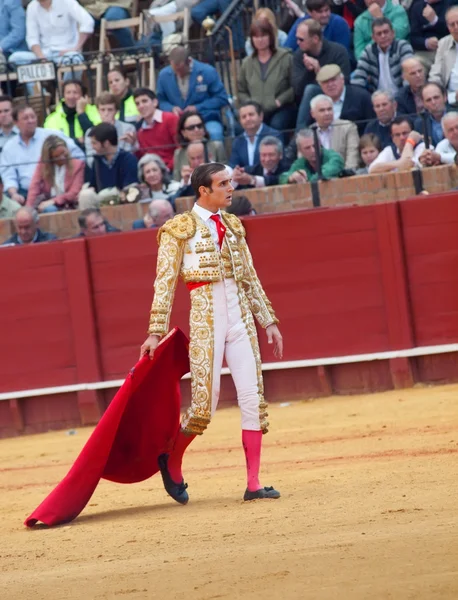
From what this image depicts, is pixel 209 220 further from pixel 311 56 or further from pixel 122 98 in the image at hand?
pixel 122 98

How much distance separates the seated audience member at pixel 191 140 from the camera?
35.9 feet

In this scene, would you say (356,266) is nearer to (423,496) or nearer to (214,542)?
(423,496)

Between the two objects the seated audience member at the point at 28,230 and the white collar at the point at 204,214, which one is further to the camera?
the seated audience member at the point at 28,230

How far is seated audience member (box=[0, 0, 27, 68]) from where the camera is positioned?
13922 millimetres

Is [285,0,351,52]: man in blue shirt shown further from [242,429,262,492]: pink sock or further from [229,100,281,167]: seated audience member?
[242,429,262,492]: pink sock

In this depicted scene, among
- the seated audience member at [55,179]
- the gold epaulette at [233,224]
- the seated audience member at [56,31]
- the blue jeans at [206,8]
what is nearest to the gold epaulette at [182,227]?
the gold epaulette at [233,224]

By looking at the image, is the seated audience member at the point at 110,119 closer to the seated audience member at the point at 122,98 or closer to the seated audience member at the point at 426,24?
the seated audience member at the point at 122,98

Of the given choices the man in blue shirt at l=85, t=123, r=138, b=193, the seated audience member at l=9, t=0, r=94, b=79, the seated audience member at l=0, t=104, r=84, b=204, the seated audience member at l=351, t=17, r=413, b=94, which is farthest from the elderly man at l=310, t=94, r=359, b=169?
the seated audience member at l=9, t=0, r=94, b=79

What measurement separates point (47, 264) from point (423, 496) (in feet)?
17.5

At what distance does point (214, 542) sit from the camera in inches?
201

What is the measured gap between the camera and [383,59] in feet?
35.8

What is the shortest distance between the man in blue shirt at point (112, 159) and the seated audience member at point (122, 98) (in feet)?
3.61

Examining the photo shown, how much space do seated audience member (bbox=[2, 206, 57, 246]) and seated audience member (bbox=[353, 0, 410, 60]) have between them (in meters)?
3.01

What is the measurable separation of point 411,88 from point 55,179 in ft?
10.2
